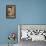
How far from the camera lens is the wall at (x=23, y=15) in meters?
3.59

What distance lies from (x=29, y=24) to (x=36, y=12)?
0.38 m

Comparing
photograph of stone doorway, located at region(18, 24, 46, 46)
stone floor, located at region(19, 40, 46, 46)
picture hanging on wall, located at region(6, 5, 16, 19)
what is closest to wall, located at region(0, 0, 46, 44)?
picture hanging on wall, located at region(6, 5, 16, 19)

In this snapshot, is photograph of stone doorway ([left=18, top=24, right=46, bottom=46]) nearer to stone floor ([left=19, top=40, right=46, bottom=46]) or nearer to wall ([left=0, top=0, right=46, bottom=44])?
stone floor ([left=19, top=40, right=46, bottom=46])

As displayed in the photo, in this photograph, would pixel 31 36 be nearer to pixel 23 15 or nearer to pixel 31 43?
pixel 31 43

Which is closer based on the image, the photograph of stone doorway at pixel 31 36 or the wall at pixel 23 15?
the photograph of stone doorway at pixel 31 36

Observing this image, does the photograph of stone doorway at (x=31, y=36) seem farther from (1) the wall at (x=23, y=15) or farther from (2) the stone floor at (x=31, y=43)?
(1) the wall at (x=23, y=15)

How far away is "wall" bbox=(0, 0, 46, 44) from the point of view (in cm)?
359

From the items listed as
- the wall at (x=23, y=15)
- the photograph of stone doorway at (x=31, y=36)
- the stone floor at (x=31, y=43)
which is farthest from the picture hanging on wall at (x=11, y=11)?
the stone floor at (x=31, y=43)

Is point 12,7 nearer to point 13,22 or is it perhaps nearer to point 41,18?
point 13,22

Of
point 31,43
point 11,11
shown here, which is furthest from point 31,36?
point 11,11

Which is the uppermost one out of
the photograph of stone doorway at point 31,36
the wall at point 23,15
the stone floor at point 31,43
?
the wall at point 23,15

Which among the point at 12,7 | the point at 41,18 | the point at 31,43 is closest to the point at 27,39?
the point at 31,43

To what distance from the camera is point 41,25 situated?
3594mm

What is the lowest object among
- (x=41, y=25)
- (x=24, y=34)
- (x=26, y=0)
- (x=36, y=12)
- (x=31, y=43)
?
(x=31, y=43)
